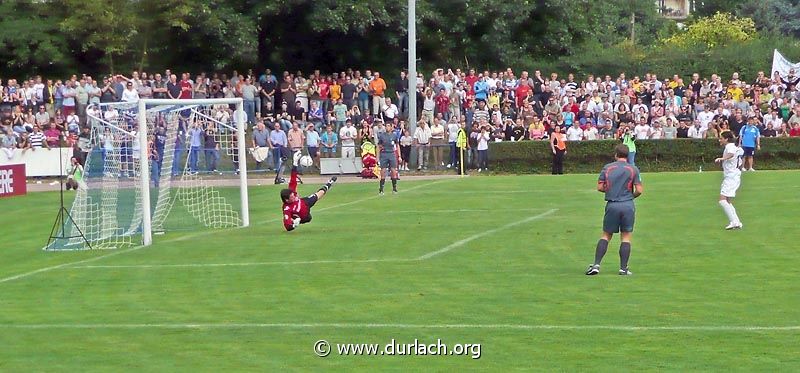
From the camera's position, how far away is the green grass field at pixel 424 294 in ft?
40.8

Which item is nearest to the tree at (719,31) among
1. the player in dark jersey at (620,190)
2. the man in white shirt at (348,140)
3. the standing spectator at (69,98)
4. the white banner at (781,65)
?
the white banner at (781,65)

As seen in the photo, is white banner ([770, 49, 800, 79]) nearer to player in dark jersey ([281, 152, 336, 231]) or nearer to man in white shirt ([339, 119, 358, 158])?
man in white shirt ([339, 119, 358, 158])

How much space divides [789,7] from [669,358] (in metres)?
74.4

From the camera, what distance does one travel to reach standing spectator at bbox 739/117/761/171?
3769 centimetres

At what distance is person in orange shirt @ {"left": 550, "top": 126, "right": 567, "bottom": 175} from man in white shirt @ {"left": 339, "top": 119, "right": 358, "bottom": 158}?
6530mm

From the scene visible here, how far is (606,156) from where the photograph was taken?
41812 millimetres

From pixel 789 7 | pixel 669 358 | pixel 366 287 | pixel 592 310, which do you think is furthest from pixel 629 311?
pixel 789 7

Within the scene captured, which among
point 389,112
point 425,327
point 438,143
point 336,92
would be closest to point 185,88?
point 336,92

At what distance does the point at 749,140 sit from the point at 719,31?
3888cm

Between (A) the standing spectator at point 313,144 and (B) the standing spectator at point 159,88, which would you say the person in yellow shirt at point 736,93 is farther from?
(B) the standing spectator at point 159,88

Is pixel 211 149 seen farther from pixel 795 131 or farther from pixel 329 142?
pixel 795 131

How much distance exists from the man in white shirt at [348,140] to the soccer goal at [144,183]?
9.45 meters

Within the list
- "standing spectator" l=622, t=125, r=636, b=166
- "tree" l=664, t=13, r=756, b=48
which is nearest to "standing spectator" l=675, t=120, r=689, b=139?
"standing spectator" l=622, t=125, r=636, b=166

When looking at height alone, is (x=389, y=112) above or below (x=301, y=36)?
below
